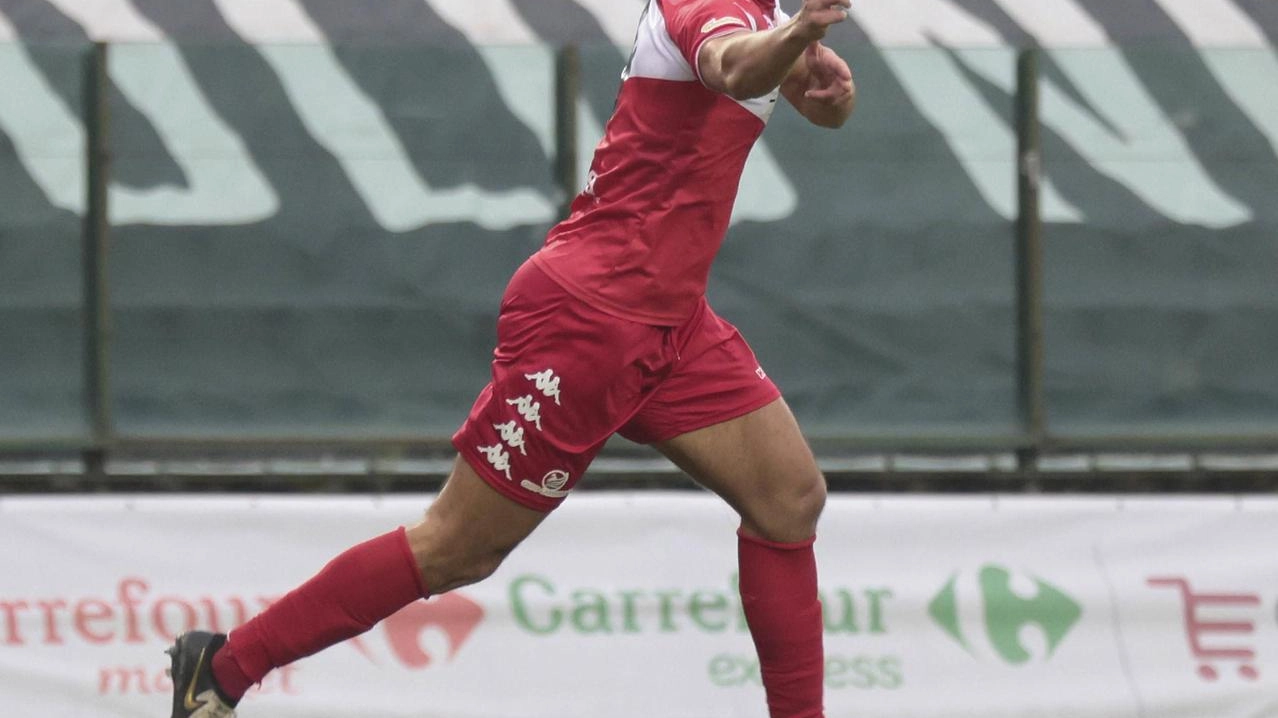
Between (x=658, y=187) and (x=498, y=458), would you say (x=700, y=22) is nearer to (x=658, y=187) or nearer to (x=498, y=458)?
(x=658, y=187)

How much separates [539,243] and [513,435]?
8.15 ft

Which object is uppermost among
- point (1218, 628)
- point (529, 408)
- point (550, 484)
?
point (529, 408)

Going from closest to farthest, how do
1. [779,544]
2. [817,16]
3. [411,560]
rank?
[817,16] < [411,560] < [779,544]

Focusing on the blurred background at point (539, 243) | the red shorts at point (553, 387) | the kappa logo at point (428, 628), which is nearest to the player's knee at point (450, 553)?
the red shorts at point (553, 387)

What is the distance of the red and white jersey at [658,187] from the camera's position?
12.0ft

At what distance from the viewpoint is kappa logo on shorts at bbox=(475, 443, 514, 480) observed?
373cm

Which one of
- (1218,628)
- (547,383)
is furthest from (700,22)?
(1218,628)

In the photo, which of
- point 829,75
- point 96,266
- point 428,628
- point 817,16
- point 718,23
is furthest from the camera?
point 96,266

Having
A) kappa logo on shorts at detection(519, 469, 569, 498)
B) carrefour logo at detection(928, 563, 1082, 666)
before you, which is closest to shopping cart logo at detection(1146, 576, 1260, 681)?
carrefour logo at detection(928, 563, 1082, 666)

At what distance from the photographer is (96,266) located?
6.07m

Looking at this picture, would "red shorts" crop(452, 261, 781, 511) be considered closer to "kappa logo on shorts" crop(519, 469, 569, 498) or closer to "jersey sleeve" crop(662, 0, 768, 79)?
"kappa logo on shorts" crop(519, 469, 569, 498)

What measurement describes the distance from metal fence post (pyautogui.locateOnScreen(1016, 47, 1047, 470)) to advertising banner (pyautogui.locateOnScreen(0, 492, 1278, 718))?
65cm

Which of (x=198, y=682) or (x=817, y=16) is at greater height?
(x=817, y=16)

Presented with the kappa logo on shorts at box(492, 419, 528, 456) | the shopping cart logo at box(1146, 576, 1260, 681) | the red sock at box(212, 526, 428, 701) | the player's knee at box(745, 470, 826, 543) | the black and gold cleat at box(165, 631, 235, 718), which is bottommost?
the shopping cart logo at box(1146, 576, 1260, 681)
